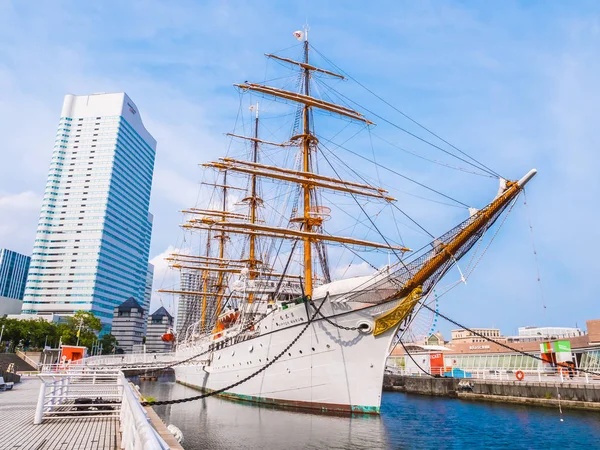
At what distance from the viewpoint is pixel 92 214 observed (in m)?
105

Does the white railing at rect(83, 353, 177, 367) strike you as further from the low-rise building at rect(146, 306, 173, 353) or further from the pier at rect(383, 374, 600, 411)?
the low-rise building at rect(146, 306, 173, 353)

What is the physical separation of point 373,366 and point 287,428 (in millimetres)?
4575

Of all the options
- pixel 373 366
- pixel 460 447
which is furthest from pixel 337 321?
pixel 460 447

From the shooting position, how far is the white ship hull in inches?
700

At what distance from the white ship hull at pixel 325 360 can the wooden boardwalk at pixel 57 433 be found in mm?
10578

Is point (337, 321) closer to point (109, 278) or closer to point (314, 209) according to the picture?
point (314, 209)

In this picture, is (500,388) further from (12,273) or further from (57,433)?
(12,273)

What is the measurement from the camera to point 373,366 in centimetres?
1772

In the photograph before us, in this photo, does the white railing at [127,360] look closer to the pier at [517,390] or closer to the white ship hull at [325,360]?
the white ship hull at [325,360]

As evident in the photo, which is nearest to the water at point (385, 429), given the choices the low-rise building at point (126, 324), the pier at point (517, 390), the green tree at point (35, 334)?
the pier at point (517, 390)

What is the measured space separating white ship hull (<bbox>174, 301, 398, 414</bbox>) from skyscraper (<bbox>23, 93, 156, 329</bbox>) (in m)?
91.8

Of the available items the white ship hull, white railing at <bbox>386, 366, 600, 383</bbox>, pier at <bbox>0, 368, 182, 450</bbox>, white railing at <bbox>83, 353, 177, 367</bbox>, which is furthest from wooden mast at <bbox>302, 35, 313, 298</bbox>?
white railing at <bbox>83, 353, 177, 367</bbox>

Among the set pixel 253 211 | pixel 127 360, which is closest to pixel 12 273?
pixel 127 360

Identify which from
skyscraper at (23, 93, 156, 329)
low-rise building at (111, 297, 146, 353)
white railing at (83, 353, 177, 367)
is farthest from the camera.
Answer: low-rise building at (111, 297, 146, 353)
